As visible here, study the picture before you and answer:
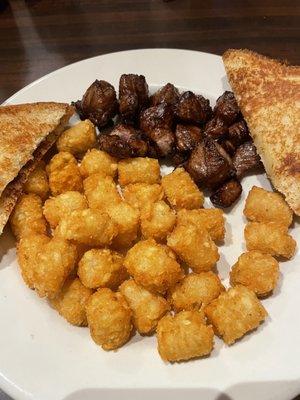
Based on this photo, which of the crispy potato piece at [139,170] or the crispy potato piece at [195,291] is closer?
the crispy potato piece at [195,291]

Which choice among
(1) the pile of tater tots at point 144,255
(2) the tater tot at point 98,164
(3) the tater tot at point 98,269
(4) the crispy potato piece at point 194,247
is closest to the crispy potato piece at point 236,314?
(1) the pile of tater tots at point 144,255

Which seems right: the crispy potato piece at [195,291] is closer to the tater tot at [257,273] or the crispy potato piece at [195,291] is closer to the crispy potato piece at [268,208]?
the tater tot at [257,273]

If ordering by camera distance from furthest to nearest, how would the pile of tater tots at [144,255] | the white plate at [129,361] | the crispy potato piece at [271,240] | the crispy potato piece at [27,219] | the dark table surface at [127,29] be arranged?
the dark table surface at [127,29] < the crispy potato piece at [27,219] < the crispy potato piece at [271,240] < the pile of tater tots at [144,255] < the white plate at [129,361]

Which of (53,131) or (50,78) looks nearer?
(53,131)

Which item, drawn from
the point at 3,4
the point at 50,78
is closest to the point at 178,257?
the point at 50,78

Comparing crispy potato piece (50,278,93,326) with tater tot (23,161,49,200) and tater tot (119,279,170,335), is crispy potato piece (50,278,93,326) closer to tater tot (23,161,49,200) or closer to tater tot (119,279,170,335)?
tater tot (119,279,170,335)

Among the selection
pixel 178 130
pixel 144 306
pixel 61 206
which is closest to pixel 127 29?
pixel 178 130

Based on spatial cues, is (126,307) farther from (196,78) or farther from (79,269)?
(196,78)
